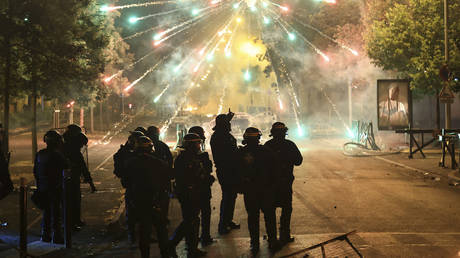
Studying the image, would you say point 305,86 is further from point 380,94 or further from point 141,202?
point 141,202

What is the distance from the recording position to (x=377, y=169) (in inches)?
714

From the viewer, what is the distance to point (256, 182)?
736 centimetres

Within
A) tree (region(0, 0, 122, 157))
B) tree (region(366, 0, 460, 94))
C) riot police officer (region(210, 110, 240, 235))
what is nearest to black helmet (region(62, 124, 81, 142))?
riot police officer (region(210, 110, 240, 235))

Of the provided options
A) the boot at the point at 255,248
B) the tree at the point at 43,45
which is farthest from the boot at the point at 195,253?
the tree at the point at 43,45

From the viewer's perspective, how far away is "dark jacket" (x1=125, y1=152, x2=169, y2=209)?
6.53 m

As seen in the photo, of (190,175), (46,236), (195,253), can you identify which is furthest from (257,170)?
(46,236)

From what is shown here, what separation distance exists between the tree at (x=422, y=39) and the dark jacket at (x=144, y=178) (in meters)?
16.5

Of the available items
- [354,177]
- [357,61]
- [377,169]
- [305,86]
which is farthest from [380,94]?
[305,86]

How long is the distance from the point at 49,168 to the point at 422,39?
17573 mm

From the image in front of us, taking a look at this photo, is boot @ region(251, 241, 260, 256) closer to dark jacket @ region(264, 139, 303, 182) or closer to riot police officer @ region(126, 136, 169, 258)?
dark jacket @ region(264, 139, 303, 182)

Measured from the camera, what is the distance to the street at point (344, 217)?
24.8 ft

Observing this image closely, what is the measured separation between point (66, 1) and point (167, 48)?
4152 centimetres

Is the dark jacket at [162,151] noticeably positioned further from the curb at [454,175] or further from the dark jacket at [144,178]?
the curb at [454,175]

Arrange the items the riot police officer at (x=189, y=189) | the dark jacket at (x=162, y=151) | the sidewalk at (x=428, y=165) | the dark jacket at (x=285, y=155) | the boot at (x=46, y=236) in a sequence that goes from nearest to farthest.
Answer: the riot police officer at (x=189, y=189)
the dark jacket at (x=285, y=155)
the boot at (x=46, y=236)
the dark jacket at (x=162, y=151)
the sidewalk at (x=428, y=165)
